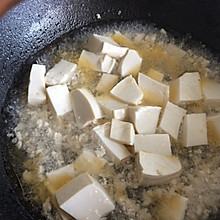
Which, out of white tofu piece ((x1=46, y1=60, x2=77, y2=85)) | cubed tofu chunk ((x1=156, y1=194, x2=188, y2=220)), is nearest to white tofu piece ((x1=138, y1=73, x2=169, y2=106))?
white tofu piece ((x1=46, y1=60, x2=77, y2=85))

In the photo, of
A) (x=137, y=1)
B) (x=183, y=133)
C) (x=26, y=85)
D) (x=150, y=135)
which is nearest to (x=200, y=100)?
(x=183, y=133)

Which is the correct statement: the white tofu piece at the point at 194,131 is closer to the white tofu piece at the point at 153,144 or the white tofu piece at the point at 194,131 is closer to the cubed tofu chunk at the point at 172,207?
the white tofu piece at the point at 153,144

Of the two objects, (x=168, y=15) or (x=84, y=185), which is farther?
(x=168, y=15)

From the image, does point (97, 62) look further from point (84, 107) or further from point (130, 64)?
point (84, 107)

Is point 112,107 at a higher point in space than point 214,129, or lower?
higher

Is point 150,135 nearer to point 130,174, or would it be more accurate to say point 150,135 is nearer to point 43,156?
point 130,174

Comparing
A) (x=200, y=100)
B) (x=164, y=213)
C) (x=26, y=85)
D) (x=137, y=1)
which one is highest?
(x=137, y=1)

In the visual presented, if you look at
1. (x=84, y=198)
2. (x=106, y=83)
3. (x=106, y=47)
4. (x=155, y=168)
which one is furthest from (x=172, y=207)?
(x=106, y=47)
